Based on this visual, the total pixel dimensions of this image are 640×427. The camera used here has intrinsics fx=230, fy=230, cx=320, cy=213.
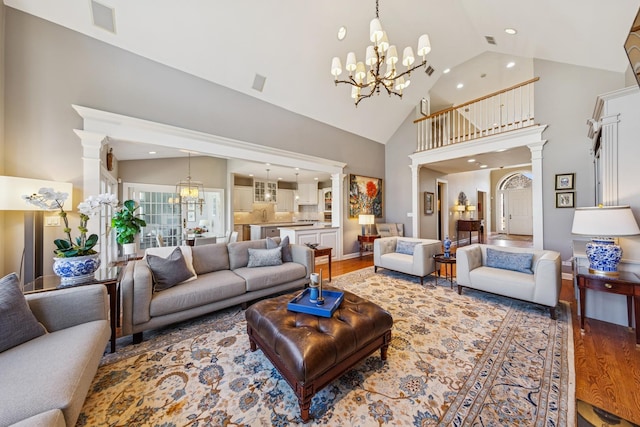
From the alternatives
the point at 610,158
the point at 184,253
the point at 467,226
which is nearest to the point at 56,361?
the point at 184,253

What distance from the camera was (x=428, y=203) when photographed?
661cm

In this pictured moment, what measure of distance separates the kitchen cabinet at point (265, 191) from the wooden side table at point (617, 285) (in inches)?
274

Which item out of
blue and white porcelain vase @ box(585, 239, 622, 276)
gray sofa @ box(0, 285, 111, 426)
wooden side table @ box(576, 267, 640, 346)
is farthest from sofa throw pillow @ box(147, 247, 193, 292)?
blue and white porcelain vase @ box(585, 239, 622, 276)

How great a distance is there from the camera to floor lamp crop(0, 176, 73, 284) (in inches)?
81.6

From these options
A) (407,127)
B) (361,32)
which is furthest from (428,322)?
(407,127)

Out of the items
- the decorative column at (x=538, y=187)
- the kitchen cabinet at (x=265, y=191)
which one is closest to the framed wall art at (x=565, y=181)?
the decorative column at (x=538, y=187)

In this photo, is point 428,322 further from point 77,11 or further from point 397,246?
point 77,11

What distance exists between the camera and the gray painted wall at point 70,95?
2518mm

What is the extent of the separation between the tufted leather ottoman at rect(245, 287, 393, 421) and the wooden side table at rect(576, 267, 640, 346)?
7.01 ft

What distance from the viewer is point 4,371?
3.67 feet

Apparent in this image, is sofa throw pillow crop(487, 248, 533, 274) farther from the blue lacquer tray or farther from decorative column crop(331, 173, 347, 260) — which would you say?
decorative column crop(331, 173, 347, 260)

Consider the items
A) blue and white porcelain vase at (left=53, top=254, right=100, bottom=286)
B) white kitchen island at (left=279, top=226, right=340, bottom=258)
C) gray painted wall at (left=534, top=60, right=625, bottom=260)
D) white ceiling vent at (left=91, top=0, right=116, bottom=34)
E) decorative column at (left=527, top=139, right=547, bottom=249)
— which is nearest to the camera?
blue and white porcelain vase at (left=53, top=254, right=100, bottom=286)

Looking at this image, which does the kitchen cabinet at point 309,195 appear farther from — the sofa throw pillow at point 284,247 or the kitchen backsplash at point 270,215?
the sofa throw pillow at point 284,247

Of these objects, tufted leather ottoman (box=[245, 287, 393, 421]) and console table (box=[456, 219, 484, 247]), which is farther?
console table (box=[456, 219, 484, 247])
